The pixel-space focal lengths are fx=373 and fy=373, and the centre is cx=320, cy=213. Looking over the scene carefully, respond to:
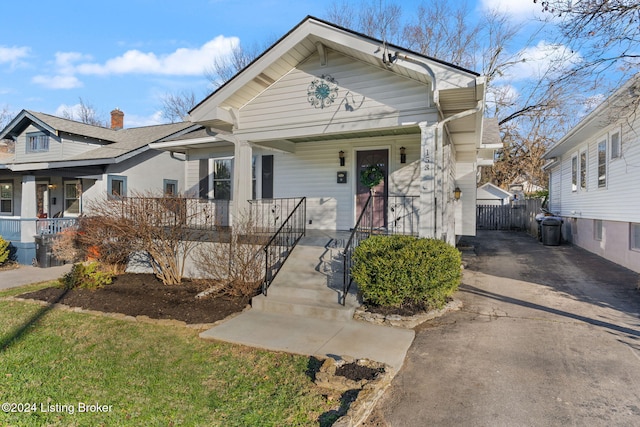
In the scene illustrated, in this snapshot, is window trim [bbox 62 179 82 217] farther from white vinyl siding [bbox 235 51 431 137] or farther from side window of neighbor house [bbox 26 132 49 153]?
white vinyl siding [bbox 235 51 431 137]

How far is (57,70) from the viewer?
3058 cm

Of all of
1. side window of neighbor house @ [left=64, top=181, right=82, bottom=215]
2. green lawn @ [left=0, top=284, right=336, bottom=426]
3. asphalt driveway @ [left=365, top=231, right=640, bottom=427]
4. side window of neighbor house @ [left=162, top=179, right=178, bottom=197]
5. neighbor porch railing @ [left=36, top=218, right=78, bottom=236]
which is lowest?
green lawn @ [left=0, top=284, right=336, bottom=426]

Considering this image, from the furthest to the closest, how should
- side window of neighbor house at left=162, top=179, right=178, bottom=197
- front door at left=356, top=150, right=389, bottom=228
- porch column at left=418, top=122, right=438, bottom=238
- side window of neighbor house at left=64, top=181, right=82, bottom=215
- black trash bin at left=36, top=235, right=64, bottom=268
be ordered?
side window of neighbor house at left=162, top=179, right=178, bottom=197
side window of neighbor house at left=64, top=181, right=82, bottom=215
black trash bin at left=36, top=235, right=64, bottom=268
front door at left=356, top=150, right=389, bottom=228
porch column at left=418, top=122, right=438, bottom=238

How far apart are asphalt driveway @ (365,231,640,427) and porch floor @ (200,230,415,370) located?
0.48 meters

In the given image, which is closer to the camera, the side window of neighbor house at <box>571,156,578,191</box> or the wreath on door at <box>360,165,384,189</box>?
the wreath on door at <box>360,165,384,189</box>

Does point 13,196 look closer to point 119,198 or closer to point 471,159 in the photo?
point 119,198

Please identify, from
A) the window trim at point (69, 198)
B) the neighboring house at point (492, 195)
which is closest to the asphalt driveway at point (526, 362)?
the window trim at point (69, 198)

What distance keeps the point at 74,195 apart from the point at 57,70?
2051 cm

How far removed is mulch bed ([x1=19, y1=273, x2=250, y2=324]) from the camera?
6.37 metres

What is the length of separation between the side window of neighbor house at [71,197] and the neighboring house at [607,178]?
1913 centimetres

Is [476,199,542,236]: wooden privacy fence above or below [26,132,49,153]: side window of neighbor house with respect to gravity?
below

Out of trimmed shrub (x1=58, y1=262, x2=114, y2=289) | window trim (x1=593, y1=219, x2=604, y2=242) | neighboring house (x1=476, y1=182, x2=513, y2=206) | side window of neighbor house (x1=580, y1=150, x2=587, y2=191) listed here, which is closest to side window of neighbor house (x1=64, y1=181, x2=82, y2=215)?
trimmed shrub (x1=58, y1=262, x2=114, y2=289)

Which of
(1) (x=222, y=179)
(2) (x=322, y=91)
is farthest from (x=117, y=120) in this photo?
(2) (x=322, y=91)

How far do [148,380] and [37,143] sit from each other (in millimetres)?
17960
